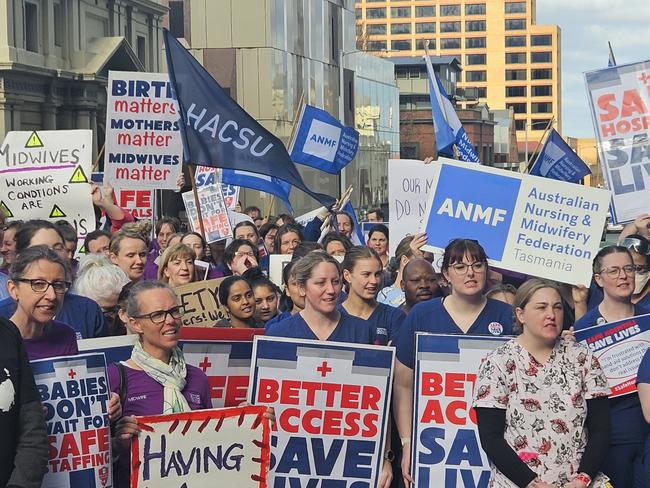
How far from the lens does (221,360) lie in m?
7.12

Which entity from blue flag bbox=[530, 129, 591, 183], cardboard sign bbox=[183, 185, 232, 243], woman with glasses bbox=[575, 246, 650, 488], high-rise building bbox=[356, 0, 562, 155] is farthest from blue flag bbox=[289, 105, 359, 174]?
high-rise building bbox=[356, 0, 562, 155]

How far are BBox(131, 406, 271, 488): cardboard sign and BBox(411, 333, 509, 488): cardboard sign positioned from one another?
48.2 inches

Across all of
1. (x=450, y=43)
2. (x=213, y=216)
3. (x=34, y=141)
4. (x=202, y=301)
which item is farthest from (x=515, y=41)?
(x=202, y=301)

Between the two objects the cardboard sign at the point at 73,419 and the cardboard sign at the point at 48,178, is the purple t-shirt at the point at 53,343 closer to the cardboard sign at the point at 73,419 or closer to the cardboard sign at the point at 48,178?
the cardboard sign at the point at 73,419

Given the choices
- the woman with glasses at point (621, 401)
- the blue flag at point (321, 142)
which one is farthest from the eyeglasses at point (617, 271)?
the blue flag at point (321, 142)

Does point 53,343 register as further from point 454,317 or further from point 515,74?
point 515,74

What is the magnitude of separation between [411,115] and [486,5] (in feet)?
321

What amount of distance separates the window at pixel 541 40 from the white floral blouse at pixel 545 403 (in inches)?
7487

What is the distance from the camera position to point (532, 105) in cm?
19450

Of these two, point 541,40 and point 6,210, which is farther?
point 541,40

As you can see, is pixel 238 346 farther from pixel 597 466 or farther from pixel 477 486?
→ pixel 597 466

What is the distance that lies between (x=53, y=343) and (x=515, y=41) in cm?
19150

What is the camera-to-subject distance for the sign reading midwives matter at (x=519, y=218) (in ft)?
29.6

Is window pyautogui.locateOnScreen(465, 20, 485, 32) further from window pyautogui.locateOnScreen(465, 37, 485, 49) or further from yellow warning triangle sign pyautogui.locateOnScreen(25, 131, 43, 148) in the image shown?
yellow warning triangle sign pyautogui.locateOnScreen(25, 131, 43, 148)
